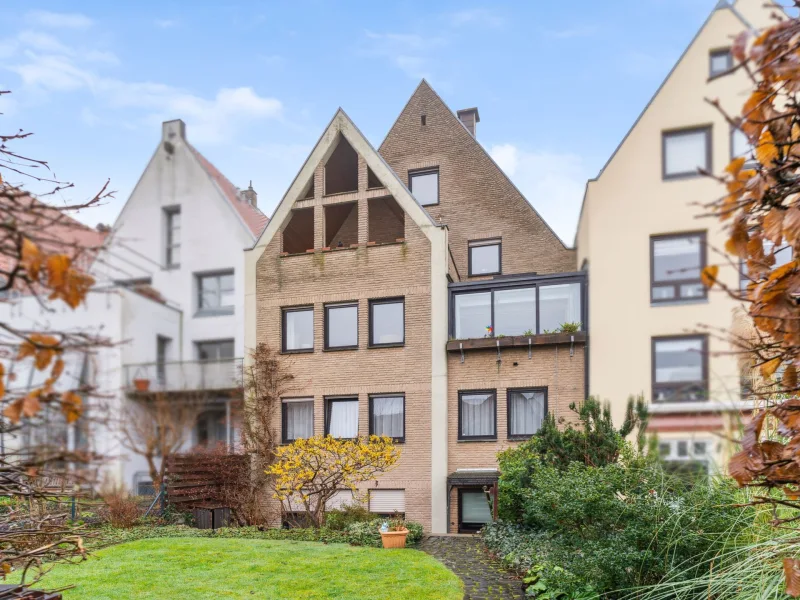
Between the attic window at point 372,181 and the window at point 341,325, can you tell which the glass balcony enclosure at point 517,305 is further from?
the attic window at point 372,181

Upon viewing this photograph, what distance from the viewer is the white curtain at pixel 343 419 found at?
1838 centimetres

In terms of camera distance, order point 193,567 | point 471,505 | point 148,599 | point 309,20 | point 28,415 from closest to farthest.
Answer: point 28,415 < point 148,599 < point 309,20 < point 193,567 < point 471,505

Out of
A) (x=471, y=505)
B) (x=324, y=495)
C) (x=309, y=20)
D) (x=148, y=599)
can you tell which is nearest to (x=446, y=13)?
(x=309, y=20)

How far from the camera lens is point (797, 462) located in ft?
7.59

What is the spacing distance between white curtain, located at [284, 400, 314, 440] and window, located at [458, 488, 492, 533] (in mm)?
4963

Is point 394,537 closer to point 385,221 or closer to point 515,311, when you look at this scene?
point 515,311

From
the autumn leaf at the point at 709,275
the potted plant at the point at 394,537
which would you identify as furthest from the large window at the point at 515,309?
the autumn leaf at the point at 709,275

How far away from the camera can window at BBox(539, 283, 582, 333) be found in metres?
17.1

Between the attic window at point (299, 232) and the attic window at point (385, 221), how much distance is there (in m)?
2.00

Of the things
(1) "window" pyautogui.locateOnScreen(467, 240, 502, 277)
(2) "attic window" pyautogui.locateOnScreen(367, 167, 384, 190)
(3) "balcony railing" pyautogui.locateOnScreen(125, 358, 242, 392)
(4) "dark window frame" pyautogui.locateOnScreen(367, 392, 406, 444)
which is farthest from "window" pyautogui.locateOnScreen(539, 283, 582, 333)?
(3) "balcony railing" pyautogui.locateOnScreen(125, 358, 242, 392)

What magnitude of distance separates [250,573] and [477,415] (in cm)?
878

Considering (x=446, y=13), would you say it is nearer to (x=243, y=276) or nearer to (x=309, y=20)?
(x=309, y=20)

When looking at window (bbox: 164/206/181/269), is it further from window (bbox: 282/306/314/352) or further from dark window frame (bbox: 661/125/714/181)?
dark window frame (bbox: 661/125/714/181)

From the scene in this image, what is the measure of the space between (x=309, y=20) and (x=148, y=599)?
904cm
